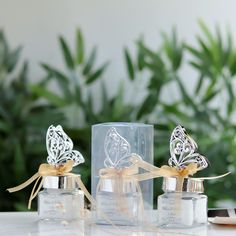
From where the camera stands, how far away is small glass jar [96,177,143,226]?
105 centimetres

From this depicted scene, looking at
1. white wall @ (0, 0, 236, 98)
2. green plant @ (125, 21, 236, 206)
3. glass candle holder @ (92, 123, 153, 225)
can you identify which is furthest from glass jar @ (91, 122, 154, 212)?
white wall @ (0, 0, 236, 98)

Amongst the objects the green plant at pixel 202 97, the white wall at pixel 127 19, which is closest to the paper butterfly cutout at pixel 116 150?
the green plant at pixel 202 97

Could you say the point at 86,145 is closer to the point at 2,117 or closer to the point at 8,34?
the point at 2,117

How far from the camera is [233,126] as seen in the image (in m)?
2.41

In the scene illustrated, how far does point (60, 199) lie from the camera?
1094 mm

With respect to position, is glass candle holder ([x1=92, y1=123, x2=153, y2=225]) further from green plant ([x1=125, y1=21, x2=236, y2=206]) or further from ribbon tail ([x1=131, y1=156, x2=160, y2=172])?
green plant ([x1=125, y1=21, x2=236, y2=206])

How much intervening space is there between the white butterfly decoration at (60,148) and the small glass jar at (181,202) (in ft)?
0.49

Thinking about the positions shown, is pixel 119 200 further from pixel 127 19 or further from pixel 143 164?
pixel 127 19

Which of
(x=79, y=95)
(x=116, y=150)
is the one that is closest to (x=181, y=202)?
(x=116, y=150)

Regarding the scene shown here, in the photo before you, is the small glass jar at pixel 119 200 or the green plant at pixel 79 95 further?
the green plant at pixel 79 95

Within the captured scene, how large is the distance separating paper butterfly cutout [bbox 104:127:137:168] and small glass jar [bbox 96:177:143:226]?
0.11ft

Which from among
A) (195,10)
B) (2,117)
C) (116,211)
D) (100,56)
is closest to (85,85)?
(100,56)

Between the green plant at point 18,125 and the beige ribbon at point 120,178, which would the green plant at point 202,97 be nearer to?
the green plant at point 18,125

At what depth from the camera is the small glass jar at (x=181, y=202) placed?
40.8 inches
